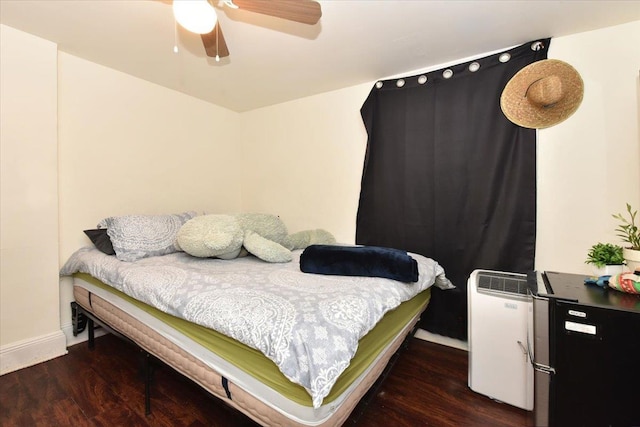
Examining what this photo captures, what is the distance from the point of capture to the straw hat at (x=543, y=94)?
1.48m

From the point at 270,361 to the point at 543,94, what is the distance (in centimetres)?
198

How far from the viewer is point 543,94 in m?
1.54

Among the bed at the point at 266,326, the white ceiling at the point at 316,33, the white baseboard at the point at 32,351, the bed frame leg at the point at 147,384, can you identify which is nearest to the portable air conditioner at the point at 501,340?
the bed at the point at 266,326

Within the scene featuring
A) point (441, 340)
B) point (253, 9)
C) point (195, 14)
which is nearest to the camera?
point (195, 14)

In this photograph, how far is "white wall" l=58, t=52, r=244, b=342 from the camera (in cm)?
217

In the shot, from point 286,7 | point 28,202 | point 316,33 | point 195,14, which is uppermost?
point 316,33

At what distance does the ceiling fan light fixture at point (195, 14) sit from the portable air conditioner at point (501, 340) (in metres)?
1.98

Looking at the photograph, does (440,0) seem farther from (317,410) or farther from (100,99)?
(100,99)

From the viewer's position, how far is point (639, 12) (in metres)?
1.55

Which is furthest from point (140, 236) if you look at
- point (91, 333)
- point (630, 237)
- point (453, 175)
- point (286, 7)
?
point (630, 237)

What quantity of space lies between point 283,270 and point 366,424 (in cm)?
92

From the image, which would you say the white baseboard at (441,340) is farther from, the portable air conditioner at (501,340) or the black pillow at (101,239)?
the black pillow at (101,239)

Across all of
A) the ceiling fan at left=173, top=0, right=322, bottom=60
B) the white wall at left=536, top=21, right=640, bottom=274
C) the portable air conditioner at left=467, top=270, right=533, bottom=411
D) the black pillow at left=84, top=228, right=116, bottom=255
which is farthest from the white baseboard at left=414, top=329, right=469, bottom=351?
the black pillow at left=84, top=228, right=116, bottom=255

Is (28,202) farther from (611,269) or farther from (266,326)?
(611,269)
